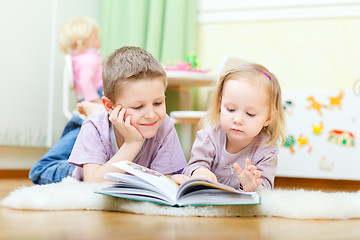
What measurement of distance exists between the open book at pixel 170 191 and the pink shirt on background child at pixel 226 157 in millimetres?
318

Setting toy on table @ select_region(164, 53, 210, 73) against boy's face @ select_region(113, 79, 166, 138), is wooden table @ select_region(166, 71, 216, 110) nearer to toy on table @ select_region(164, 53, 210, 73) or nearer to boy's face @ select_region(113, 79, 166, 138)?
toy on table @ select_region(164, 53, 210, 73)

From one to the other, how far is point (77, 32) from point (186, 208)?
2057mm

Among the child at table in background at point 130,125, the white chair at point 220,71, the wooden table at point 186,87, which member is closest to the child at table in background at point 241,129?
the child at table in background at point 130,125

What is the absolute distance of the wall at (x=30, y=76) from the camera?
285 cm

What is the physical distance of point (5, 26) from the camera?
9.26 feet

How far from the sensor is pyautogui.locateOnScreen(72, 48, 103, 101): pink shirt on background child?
285 cm

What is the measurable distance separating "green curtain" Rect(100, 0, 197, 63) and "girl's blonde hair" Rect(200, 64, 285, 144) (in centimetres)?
178

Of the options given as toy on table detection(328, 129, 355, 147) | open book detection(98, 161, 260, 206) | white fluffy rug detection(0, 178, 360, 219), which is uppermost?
open book detection(98, 161, 260, 206)

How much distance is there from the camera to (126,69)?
136 cm

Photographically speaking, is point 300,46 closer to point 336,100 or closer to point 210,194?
point 336,100

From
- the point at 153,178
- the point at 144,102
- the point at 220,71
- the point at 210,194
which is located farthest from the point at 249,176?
the point at 220,71

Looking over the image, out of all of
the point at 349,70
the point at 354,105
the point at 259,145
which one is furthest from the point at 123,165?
the point at 349,70

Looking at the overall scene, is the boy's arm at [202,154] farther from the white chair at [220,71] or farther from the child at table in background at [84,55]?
the child at table in background at [84,55]

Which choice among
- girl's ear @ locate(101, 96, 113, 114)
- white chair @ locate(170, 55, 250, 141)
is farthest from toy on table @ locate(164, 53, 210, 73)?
girl's ear @ locate(101, 96, 113, 114)
